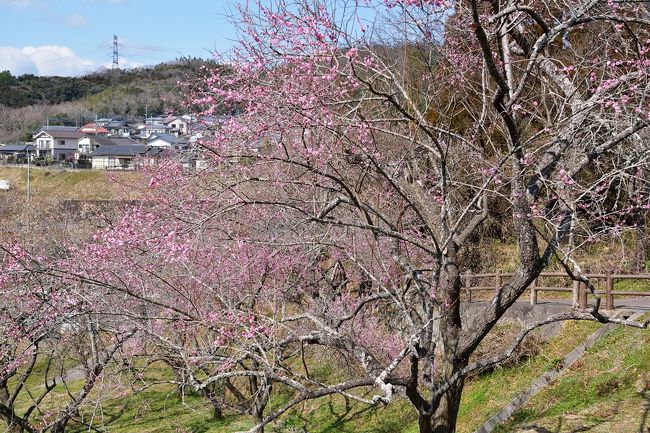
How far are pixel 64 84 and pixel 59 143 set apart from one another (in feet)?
156

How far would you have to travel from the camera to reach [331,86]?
5.49m

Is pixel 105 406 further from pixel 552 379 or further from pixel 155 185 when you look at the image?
pixel 155 185

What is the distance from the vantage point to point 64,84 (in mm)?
117375

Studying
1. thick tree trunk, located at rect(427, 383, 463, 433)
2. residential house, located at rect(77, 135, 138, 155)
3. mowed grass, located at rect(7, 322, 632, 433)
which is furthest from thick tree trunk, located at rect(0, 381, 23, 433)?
residential house, located at rect(77, 135, 138, 155)

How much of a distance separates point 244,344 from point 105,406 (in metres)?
10.3

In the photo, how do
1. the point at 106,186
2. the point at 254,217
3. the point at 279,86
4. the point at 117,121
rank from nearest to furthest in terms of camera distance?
the point at 279,86
the point at 254,217
the point at 106,186
the point at 117,121

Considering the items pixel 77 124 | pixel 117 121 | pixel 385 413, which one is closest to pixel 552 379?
pixel 385 413

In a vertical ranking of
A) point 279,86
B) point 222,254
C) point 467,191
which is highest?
point 279,86

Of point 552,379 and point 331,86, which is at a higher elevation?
point 331,86

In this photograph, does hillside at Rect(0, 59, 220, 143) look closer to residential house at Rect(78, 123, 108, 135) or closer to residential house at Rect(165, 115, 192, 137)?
residential house at Rect(78, 123, 108, 135)

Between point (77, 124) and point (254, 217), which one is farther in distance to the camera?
point (77, 124)

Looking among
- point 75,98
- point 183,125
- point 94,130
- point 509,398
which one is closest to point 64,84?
point 75,98

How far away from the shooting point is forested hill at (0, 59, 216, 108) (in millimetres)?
106062

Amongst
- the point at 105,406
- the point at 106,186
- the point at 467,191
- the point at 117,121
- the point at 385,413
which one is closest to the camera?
the point at 385,413
